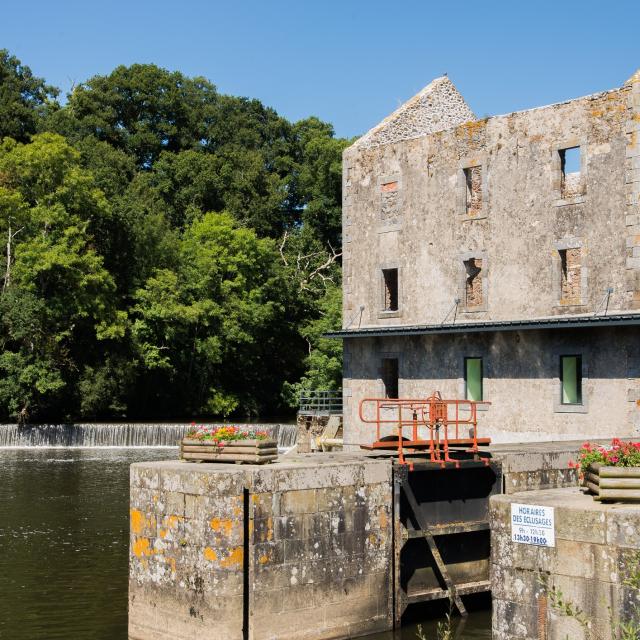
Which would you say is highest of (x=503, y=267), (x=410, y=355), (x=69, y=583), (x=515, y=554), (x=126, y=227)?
(x=126, y=227)

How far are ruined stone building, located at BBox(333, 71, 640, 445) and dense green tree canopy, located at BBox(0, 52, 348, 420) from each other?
21.5 metres

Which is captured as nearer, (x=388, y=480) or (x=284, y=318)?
(x=388, y=480)

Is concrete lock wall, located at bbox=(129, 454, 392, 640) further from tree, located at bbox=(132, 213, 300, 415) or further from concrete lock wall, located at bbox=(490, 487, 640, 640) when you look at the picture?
tree, located at bbox=(132, 213, 300, 415)

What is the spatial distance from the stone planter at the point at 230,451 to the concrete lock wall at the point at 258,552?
28 cm

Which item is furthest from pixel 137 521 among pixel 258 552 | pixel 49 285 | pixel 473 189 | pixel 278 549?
pixel 49 285

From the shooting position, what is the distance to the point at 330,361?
181 ft

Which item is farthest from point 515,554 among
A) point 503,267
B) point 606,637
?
point 503,267

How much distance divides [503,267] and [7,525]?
14.6 metres

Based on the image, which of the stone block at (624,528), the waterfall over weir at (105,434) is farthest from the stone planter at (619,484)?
the waterfall over weir at (105,434)

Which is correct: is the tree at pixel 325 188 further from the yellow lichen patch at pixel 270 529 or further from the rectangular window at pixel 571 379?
the yellow lichen patch at pixel 270 529

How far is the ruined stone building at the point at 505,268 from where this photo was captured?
2777 centimetres

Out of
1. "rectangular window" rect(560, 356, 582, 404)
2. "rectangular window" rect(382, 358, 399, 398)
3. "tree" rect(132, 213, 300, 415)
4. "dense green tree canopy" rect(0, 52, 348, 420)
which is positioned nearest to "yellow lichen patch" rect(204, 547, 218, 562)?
"rectangular window" rect(560, 356, 582, 404)

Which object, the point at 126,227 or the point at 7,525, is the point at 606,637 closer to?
the point at 7,525

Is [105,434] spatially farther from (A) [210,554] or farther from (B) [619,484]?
(B) [619,484]
